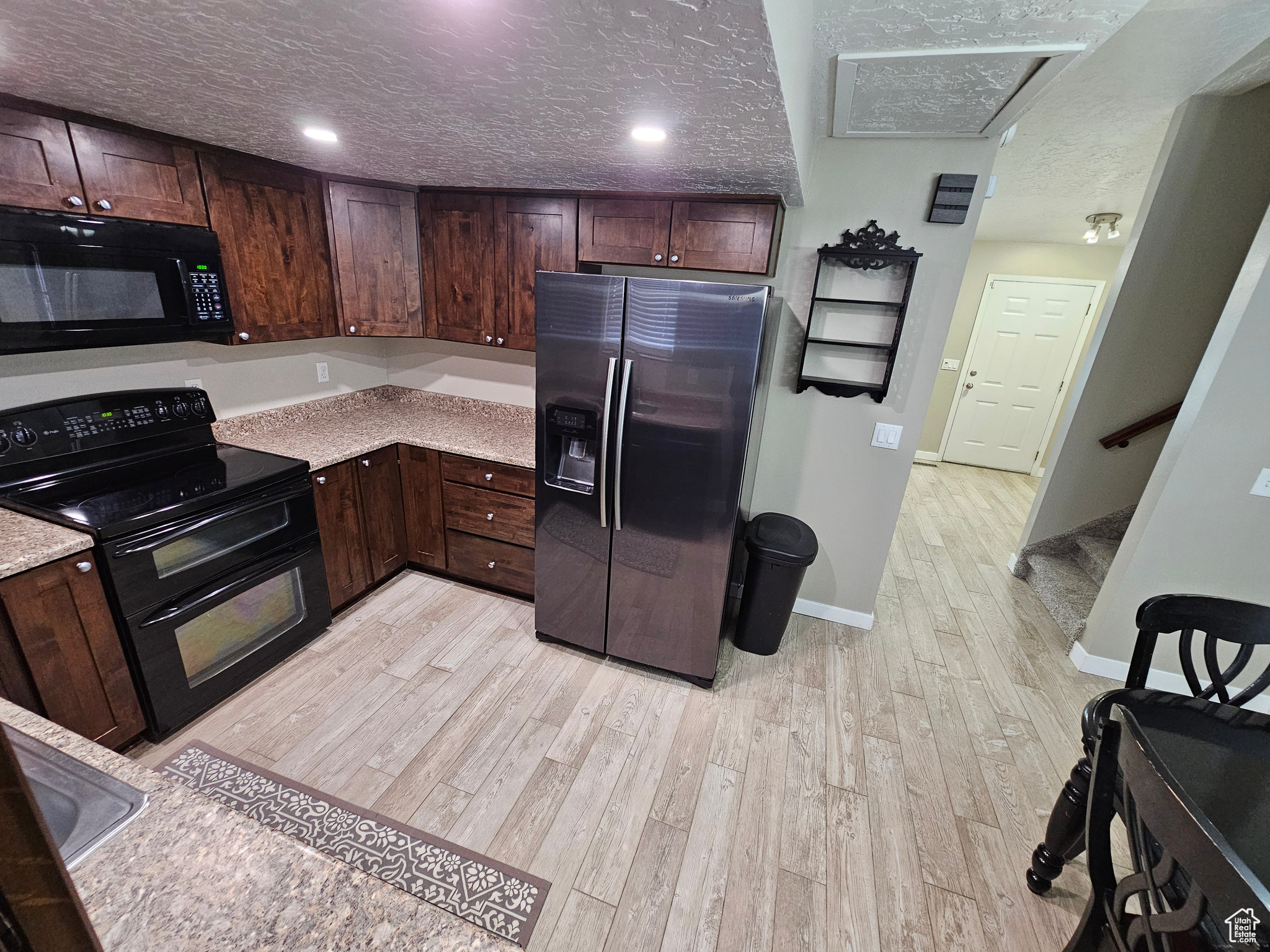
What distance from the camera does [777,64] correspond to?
0.99 meters

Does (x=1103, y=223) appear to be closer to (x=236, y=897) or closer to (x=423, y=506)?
(x=423, y=506)

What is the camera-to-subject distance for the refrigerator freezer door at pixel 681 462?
1890mm

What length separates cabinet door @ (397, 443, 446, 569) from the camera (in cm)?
275

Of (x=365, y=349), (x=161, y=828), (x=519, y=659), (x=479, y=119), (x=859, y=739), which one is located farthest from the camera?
(x=365, y=349)

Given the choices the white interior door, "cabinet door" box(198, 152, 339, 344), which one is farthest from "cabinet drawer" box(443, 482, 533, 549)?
the white interior door

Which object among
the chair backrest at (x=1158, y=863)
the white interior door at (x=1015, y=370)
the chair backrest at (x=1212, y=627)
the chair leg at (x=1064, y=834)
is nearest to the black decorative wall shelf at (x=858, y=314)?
the chair backrest at (x=1212, y=627)

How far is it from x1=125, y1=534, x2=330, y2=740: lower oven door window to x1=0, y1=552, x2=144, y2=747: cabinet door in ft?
0.20

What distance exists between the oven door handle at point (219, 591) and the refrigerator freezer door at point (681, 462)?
4.48ft

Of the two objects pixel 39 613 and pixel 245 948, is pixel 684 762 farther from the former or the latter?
pixel 39 613

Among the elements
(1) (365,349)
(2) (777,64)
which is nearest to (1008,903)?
(2) (777,64)

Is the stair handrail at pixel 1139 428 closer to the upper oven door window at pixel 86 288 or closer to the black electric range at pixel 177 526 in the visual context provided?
the black electric range at pixel 177 526

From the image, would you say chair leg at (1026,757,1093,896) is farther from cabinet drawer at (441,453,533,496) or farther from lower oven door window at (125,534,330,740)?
lower oven door window at (125,534,330,740)

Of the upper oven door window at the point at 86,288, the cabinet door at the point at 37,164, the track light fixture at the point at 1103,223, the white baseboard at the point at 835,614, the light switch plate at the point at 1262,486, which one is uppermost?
the track light fixture at the point at 1103,223

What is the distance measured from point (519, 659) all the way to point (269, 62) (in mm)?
2244
